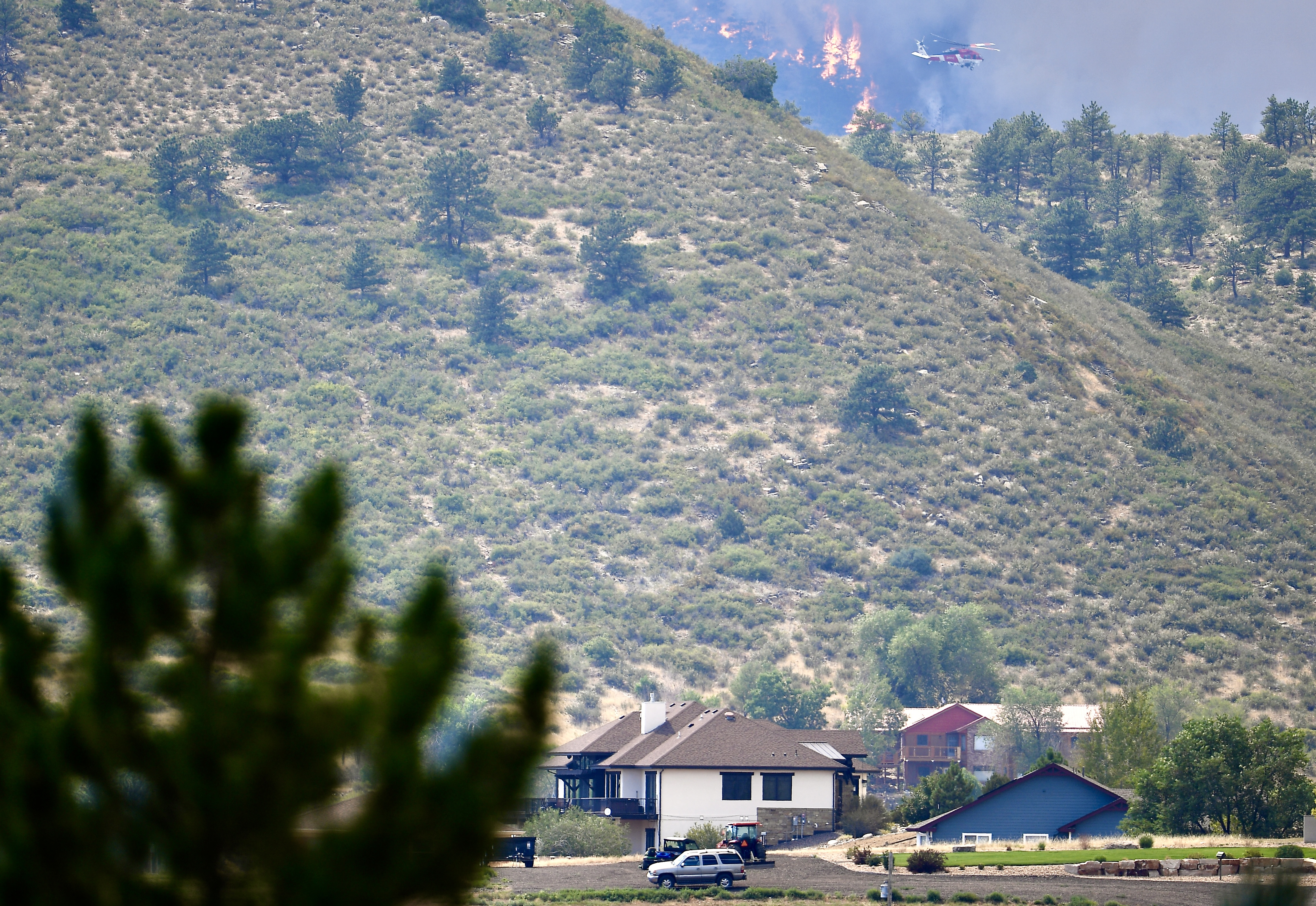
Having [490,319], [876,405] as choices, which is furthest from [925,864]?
[490,319]

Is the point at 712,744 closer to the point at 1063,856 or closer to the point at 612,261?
the point at 1063,856

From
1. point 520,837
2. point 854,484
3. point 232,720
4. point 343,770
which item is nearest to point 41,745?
point 232,720

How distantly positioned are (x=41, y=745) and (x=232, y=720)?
81 cm

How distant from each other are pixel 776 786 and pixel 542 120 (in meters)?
99.1

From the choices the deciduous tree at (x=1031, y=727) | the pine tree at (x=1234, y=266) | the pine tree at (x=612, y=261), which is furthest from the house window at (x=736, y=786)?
the pine tree at (x=1234, y=266)

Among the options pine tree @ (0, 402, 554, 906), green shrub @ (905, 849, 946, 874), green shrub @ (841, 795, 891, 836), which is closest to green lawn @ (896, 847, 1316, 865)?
green shrub @ (905, 849, 946, 874)

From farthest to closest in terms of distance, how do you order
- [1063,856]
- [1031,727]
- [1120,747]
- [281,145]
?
[281,145]
[1031,727]
[1120,747]
[1063,856]

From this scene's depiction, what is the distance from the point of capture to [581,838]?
2201 inches

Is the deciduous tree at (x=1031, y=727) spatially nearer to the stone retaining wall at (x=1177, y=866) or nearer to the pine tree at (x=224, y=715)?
the stone retaining wall at (x=1177, y=866)

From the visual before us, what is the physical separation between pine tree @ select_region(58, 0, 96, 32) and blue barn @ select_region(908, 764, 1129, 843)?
125 m

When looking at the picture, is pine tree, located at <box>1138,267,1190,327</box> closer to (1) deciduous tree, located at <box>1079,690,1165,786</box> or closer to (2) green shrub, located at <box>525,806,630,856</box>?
(1) deciduous tree, located at <box>1079,690,1165,786</box>

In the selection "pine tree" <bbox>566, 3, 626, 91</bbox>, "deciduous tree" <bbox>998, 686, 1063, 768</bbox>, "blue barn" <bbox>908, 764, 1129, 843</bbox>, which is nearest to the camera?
"blue barn" <bbox>908, 764, 1129, 843</bbox>

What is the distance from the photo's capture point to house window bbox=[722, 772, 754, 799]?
57750 mm

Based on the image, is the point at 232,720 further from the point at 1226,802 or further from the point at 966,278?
the point at 966,278
